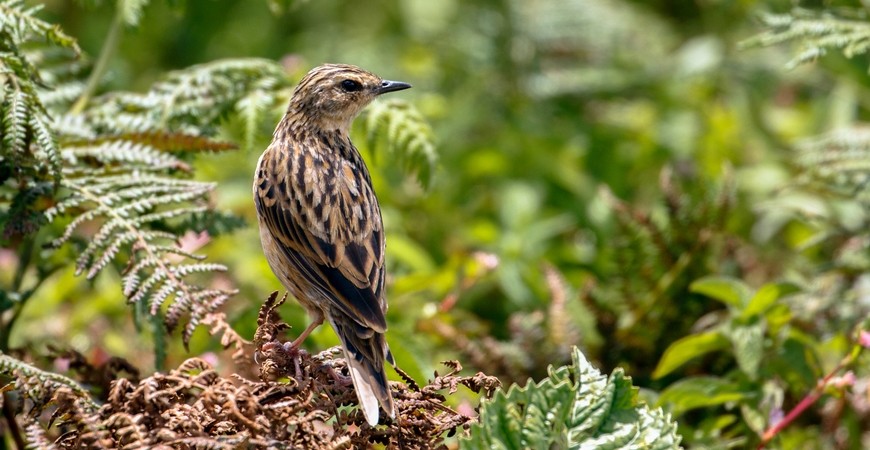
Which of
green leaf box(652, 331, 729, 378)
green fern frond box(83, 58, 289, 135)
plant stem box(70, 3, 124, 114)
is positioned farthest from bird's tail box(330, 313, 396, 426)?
plant stem box(70, 3, 124, 114)

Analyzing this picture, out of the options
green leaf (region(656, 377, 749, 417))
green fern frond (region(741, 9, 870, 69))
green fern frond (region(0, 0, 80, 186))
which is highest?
green fern frond (region(0, 0, 80, 186))

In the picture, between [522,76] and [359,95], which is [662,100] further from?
[359,95]

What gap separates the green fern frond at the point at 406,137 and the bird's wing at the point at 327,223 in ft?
0.80

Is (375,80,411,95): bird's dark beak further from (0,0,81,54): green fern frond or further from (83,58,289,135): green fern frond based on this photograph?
(0,0,81,54): green fern frond

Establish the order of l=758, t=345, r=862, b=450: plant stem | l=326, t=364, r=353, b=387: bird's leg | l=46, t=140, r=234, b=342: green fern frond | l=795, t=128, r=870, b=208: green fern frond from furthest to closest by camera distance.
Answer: l=795, t=128, r=870, b=208: green fern frond, l=758, t=345, r=862, b=450: plant stem, l=46, t=140, r=234, b=342: green fern frond, l=326, t=364, r=353, b=387: bird's leg

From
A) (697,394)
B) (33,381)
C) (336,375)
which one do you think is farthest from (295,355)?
(697,394)

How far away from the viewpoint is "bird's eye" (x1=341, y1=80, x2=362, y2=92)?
15.9 feet

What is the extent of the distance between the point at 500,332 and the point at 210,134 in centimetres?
241

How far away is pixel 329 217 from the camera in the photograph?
13.7 ft

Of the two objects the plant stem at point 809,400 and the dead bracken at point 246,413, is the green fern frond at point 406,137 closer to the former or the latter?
the dead bracken at point 246,413

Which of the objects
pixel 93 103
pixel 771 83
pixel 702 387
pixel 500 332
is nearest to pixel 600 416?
pixel 702 387

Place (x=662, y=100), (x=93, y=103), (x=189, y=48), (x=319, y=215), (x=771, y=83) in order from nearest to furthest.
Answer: (x=319, y=215) → (x=93, y=103) → (x=662, y=100) → (x=771, y=83) → (x=189, y=48)

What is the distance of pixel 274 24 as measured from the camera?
9664 mm

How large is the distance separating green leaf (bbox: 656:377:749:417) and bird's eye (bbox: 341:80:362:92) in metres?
1.82
